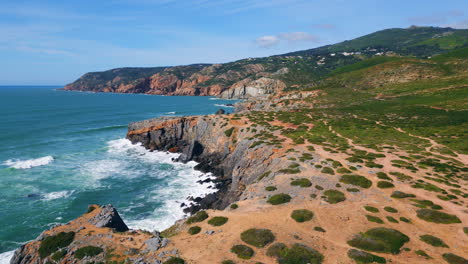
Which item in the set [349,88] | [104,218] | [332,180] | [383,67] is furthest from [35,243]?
[383,67]

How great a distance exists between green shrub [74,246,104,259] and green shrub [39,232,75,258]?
302 cm

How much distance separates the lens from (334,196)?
102 ft

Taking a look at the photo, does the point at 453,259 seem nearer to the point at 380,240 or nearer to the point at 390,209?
the point at 380,240

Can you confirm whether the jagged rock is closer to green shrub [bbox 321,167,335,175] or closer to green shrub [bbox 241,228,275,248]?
green shrub [bbox 241,228,275,248]

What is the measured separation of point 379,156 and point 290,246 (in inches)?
1235

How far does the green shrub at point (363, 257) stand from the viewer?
20062 millimetres

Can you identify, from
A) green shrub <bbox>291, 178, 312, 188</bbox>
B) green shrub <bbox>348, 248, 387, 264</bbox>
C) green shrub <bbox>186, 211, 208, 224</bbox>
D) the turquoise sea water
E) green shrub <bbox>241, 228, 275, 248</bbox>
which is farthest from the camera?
the turquoise sea water

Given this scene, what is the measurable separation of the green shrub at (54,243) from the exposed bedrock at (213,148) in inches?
877

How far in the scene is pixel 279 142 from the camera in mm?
54188

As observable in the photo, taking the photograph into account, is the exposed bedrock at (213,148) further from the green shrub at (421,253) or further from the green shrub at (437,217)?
the green shrub at (421,253)

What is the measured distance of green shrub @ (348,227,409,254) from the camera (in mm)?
21516

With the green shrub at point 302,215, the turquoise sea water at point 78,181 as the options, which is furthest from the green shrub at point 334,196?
the turquoise sea water at point 78,181

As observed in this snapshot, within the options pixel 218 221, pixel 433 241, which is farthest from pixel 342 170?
pixel 218 221

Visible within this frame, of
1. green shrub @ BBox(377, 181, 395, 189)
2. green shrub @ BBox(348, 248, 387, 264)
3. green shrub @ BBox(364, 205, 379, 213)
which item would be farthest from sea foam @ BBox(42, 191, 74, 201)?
green shrub @ BBox(377, 181, 395, 189)
